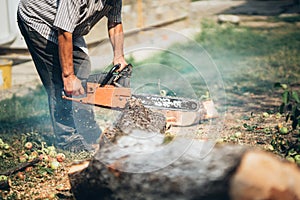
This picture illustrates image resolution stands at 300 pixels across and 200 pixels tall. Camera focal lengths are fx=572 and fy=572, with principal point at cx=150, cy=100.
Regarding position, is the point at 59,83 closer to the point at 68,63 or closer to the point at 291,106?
the point at 68,63

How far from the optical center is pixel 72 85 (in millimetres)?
4719

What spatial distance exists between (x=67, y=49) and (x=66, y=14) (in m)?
0.29

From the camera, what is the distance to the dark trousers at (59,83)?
5.11 metres

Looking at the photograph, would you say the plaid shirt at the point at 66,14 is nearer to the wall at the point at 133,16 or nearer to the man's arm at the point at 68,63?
the man's arm at the point at 68,63

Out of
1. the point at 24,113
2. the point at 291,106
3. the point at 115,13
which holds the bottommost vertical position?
the point at 24,113

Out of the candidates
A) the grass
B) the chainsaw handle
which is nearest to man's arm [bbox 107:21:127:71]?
the chainsaw handle

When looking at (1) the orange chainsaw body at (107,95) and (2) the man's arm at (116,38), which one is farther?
(2) the man's arm at (116,38)

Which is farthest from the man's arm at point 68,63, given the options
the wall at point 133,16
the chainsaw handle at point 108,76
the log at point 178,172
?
the wall at point 133,16

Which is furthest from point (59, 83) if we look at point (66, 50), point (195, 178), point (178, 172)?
point (195, 178)

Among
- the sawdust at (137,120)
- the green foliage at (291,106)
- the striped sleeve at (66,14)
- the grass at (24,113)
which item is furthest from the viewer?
the grass at (24,113)

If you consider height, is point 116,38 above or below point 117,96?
above

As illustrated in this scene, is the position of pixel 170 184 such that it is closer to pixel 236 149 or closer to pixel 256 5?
pixel 236 149

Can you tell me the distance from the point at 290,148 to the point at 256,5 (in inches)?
454

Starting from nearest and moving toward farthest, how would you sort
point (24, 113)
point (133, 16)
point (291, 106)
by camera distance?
point (291, 106)
point (24, 113)
point (133, 16)
